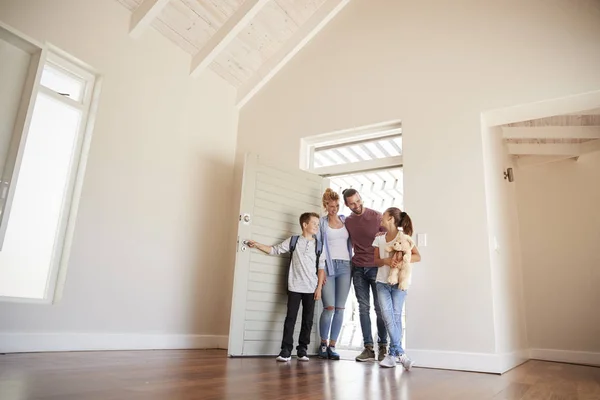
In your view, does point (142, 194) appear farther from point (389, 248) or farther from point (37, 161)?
point (389, 248)

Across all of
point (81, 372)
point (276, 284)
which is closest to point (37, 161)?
point (81, 372)

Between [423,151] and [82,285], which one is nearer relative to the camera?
[82,285]

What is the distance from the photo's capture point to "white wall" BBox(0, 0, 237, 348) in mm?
3213

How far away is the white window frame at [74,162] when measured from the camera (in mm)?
3146

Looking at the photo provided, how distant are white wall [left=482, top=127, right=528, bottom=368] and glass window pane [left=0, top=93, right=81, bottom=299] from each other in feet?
11.1

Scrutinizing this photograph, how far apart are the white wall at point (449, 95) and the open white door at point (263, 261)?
1.82 feet

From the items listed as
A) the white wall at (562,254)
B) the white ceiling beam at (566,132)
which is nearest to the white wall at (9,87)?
the white ceiling beam at (566,132)

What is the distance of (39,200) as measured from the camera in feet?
10.4

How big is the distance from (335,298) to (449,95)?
2.05 metres

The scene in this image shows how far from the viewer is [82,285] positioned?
3250 mm

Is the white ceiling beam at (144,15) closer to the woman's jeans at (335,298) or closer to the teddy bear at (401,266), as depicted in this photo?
the woman's jeans at (335,298)

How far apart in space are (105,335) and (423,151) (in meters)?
3.06

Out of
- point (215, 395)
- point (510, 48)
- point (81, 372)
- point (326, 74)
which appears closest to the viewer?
point (215, 395)

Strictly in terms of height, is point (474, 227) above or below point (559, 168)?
below
